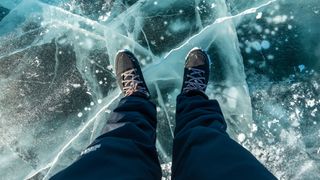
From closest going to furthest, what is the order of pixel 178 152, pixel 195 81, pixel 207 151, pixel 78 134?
pixel 207 151 → pixel 178 152 → pixel 195 81 → pixel 78 134

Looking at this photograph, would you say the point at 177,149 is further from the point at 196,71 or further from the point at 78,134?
the point at 78,134

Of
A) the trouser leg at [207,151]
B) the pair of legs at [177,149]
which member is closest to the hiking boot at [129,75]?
the pair of legs at [177,149]

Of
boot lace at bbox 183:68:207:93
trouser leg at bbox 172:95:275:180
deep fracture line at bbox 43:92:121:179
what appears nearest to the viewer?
trouser leg at bbox 172:95:275:180

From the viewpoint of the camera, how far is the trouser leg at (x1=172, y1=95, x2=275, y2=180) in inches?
45.9

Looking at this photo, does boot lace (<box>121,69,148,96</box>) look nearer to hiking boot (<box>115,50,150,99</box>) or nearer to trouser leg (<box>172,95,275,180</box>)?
hiking boot (<box>115,50,150,99</box>)

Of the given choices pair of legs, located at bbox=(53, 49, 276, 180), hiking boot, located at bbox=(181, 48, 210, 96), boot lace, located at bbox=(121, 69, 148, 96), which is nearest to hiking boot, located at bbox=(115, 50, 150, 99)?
boot lace, located at bbox=(121, 69, 148, 96)

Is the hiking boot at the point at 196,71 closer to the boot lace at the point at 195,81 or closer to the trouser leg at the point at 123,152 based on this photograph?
the boot lace at the point at 195,81

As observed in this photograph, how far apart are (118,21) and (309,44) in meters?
1.04

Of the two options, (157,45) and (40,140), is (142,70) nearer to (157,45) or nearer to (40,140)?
(157,45)

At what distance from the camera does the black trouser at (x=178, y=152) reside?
3.92 feet

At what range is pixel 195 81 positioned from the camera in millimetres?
1938

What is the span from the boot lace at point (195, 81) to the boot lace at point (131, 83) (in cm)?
22

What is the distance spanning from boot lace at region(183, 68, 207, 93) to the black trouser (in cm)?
23

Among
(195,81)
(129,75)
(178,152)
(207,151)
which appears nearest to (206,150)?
(207,151)
